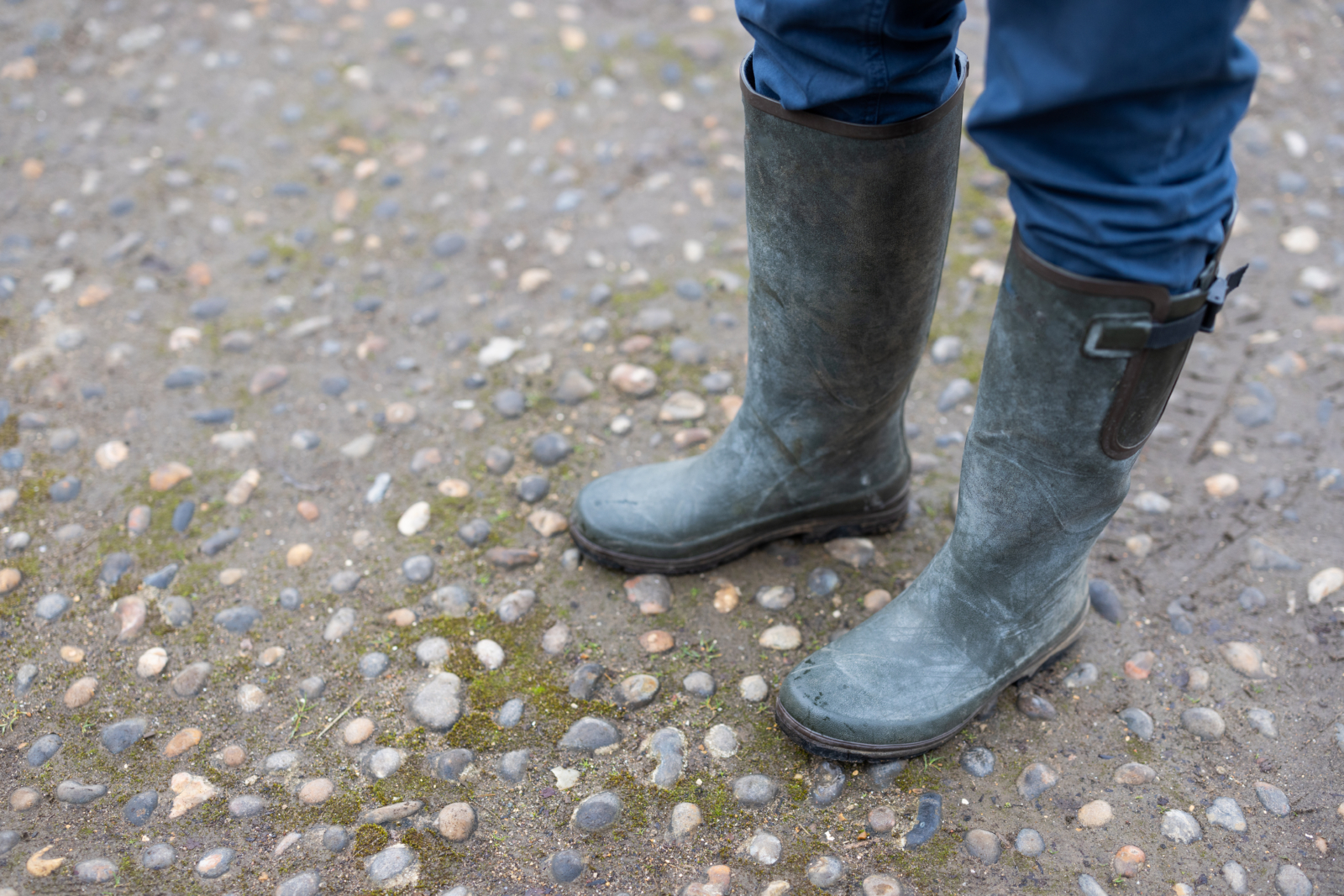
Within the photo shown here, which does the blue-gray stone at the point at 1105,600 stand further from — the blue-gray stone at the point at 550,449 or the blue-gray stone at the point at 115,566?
the blue-gray stone at the point at 115,566

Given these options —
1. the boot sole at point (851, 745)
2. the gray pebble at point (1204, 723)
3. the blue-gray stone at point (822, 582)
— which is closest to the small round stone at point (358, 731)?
the boot sole at point (851, 745)

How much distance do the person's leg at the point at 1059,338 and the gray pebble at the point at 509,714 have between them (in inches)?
20.5

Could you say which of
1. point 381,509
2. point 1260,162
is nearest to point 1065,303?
point 381,509

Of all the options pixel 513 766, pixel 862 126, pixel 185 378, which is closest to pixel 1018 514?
pixel 862 126

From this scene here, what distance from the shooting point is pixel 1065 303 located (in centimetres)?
133

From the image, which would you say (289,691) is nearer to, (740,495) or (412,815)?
(412,815)

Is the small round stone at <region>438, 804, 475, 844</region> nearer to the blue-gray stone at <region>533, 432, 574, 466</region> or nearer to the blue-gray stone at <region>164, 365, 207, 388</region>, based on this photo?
the blue-gray stone at <region>533, 432, 574, 466</region>

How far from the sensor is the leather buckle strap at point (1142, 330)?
1.31 metres

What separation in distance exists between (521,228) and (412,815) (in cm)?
194

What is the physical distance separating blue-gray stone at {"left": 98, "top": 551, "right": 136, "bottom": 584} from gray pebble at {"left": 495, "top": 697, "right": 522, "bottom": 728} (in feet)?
3.25

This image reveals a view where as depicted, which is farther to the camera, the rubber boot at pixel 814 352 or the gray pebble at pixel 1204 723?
the gray pebble at pixel 1204 723

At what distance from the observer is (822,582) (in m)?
2.10

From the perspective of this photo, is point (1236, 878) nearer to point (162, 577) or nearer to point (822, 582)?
point (822, 582)

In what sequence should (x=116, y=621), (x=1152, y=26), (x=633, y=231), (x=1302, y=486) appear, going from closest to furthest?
(x=1152, y=26), (x=116, y=621), (x=1302, y=486), (x=633, y=231)
